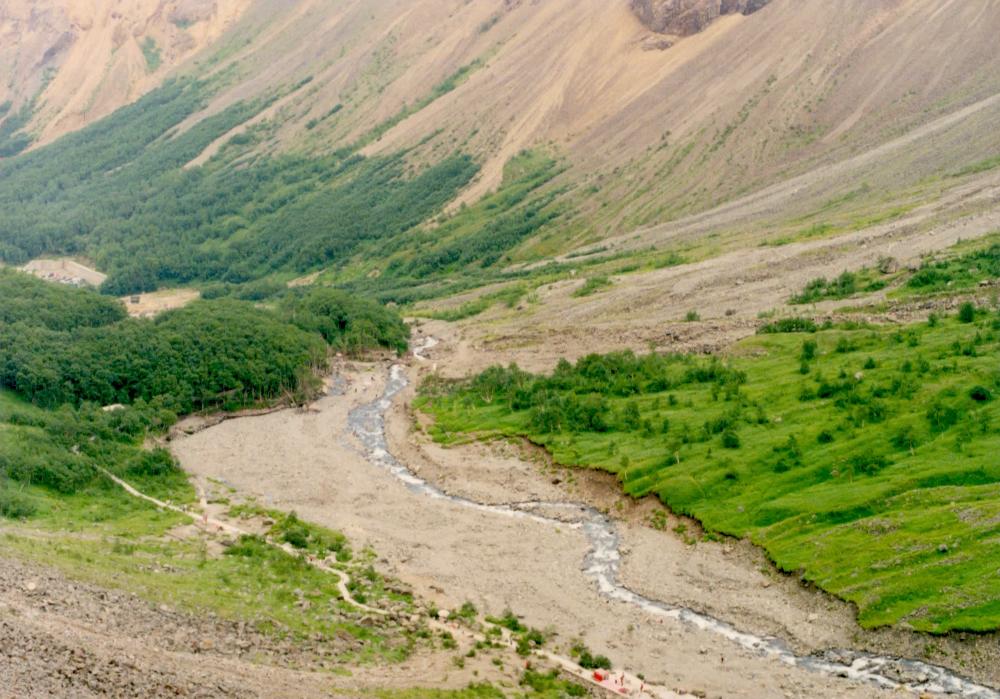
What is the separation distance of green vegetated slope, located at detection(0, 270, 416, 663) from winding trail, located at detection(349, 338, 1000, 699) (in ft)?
47.6

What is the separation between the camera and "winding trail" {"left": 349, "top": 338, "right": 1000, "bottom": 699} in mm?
58656

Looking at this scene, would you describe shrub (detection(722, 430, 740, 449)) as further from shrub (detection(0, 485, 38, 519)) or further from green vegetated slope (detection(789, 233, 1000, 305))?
shrub (detection(0, 485, 38, 519))

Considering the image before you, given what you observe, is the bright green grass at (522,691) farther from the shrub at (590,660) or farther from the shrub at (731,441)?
the shrub at (731,441)

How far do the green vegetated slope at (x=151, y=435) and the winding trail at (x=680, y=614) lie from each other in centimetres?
1450

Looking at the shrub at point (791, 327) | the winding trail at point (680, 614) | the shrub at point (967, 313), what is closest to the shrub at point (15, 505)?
the winding trail at point (680, 614)

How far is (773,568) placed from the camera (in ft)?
241

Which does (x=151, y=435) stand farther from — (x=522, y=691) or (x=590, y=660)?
(x=522, y=691)

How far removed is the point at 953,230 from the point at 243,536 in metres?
102

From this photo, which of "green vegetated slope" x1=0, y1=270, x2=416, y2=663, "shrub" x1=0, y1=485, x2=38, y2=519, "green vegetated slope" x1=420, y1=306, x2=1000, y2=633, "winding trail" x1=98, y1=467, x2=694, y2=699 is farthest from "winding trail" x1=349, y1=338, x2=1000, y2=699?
"shrub" x1=0, y1=485, x2=38, y2=519

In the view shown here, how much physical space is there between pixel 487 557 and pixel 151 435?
4918 centimetres

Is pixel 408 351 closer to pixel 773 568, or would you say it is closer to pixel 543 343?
pixel 543 343

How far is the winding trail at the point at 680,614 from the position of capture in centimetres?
5866

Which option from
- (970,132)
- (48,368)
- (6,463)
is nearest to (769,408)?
(6,463)

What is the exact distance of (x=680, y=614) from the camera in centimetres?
7031
